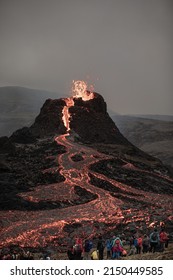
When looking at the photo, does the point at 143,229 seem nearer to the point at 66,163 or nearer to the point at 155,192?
the point at 155,192

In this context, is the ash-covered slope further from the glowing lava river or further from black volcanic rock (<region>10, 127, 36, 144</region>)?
the glowing lava river

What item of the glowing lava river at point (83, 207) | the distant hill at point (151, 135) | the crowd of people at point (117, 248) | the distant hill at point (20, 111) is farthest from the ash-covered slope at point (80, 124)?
the distant hill at point (20, 111)

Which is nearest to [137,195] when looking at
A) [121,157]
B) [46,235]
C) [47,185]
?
[47,185]

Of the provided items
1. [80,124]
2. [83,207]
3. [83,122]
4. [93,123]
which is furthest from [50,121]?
[83,207]

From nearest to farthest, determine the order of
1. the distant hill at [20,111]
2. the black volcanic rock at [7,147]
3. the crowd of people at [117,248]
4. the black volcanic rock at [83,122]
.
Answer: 1. the crowd of people at [117,248]
2. the black volcanic rock at [7,147]
3. the black volcanic rock at [83,122]
4. the distant hill at [20,111]

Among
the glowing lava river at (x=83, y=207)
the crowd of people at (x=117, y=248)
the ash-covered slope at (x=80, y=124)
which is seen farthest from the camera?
the ash-covered slope at (x=80, y=124)

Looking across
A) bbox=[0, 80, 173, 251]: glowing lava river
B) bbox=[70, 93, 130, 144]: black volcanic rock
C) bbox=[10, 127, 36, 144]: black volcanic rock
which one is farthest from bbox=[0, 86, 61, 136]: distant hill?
bbox=[0, 80, 173, 251]: glowing lava river

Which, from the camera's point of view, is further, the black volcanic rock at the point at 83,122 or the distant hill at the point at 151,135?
the distant hill at the point at 151,135

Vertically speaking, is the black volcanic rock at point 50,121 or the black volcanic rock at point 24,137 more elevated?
the black volcanic rock at point 50,121

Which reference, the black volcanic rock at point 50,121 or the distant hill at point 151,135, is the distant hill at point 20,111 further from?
the black volcanic rock at point 50,121
